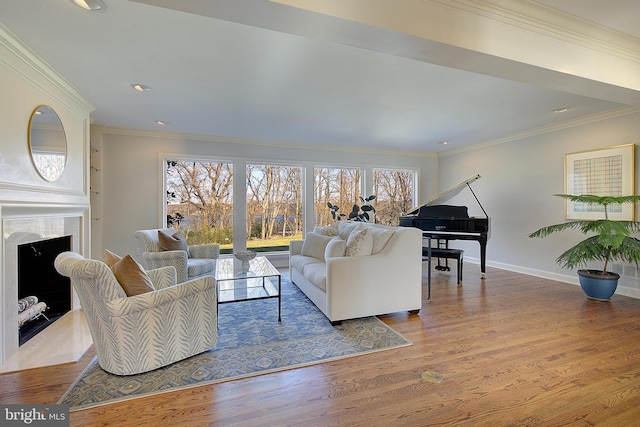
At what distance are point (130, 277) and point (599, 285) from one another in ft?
16.7

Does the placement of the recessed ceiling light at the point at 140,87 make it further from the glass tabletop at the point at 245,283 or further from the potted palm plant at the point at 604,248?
the potted palm plant at the point at 604,248

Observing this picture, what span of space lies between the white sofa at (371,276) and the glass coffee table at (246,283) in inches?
18.4

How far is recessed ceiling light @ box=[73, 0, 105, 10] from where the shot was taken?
1.71 m

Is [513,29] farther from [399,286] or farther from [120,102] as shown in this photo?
[120,102]

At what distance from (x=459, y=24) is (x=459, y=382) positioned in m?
2.32

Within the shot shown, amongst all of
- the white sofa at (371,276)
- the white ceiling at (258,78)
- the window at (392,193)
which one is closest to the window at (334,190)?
the window at (392,193)

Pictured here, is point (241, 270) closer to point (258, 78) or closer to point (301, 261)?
point (301, 261)

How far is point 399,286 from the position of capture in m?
3.03

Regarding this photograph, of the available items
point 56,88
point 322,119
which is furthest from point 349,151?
point 56,88

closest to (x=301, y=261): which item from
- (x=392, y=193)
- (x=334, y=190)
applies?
(x=334, y=190)

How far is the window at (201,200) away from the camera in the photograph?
499cm

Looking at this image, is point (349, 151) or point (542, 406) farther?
point (349, 151)

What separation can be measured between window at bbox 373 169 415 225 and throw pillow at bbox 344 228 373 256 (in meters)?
3.45

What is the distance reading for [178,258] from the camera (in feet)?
11.6
